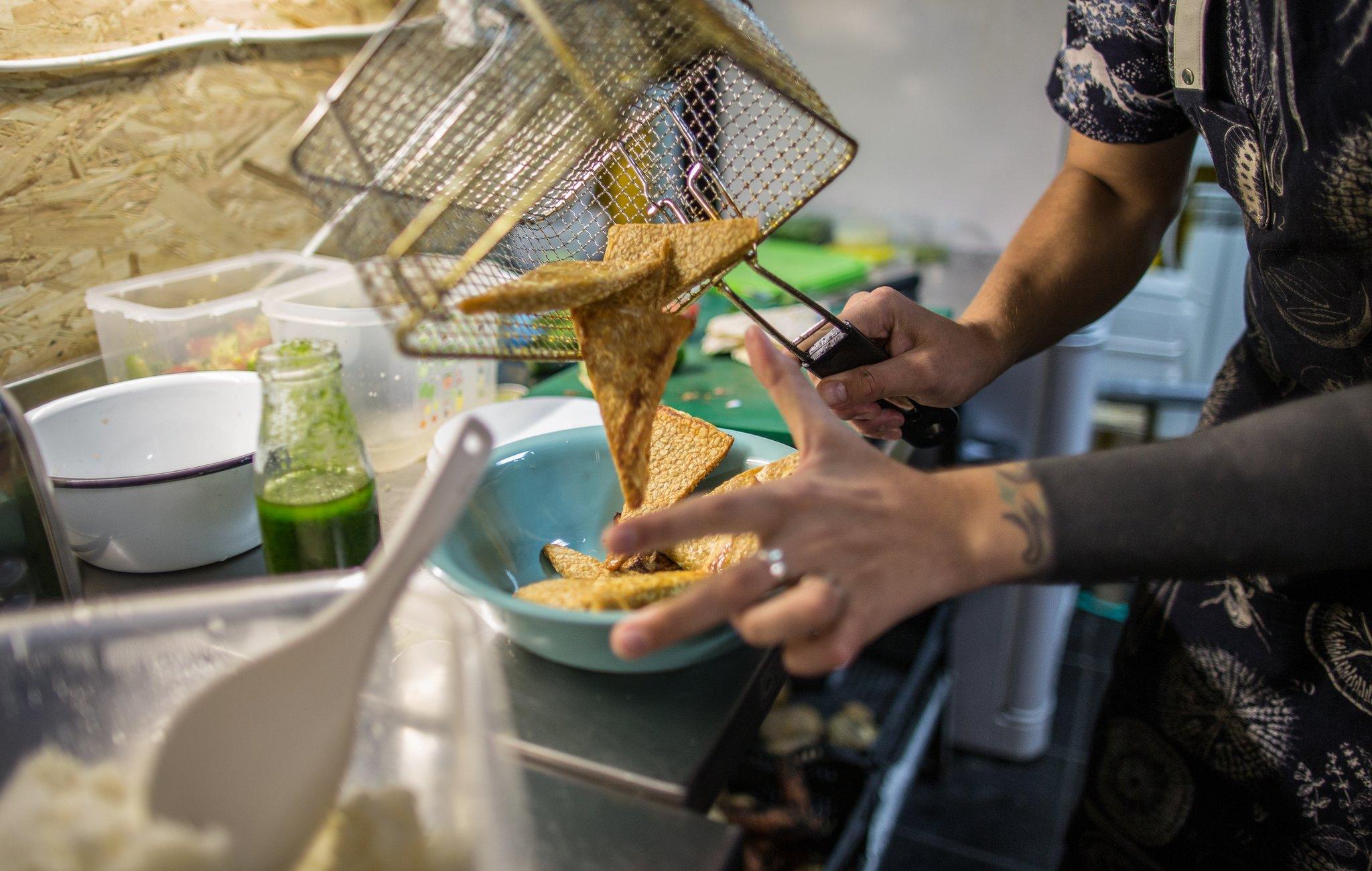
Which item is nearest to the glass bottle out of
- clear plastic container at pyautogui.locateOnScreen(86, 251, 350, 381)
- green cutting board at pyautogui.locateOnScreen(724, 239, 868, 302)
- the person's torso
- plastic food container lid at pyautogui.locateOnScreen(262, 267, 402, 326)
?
plastic food container lid at pyautogui.locateOnScreen(262, 267, 402, 326)

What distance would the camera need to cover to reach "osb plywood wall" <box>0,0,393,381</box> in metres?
1.14

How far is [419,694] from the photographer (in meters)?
0.55

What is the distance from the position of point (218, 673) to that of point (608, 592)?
283mm

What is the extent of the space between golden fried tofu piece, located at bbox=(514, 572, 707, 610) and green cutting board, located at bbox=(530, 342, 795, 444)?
0.50 metres

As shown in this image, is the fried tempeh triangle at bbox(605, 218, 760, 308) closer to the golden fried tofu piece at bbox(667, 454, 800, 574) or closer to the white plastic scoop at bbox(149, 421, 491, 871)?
the golden fried tofu piece at bbox(667, 454, 800, 574)

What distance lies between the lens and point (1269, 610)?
1.00 meters

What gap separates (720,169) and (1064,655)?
2172mm

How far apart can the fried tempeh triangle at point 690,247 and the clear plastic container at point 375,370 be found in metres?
0.37

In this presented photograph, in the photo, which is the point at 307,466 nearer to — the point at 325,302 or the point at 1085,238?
Result: the point at 325,302

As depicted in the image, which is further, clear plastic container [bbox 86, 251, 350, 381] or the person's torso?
clear plastic container [bbox 86, 251, 350, 381]

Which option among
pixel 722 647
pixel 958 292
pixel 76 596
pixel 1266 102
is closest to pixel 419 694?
pixel 722 647

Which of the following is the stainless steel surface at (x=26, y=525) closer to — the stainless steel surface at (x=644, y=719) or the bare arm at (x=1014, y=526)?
the stainless steel surface at (x=644, y=719)

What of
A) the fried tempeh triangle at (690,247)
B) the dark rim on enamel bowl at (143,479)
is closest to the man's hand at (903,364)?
the fried tempeh triangle at (690,247)

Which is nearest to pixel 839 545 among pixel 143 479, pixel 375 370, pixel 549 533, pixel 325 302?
pixel 549 533
